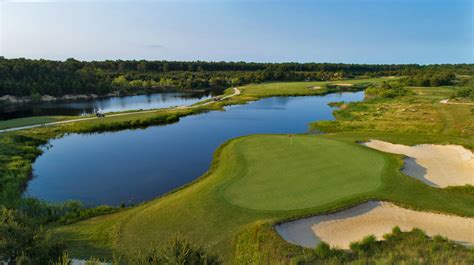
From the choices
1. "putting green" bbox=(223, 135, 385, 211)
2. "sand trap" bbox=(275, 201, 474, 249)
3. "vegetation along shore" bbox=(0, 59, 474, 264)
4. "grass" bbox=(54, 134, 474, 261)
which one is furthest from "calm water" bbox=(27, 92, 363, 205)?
"sand trap" bbox=(275, 201, 474, 249)

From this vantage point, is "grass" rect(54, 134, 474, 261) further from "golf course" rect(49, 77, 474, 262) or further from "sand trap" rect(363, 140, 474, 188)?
"sand trap" rect(363, 140, 474, 188)

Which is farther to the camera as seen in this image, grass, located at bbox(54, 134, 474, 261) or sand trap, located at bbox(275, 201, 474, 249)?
grass, located at bbox(54, 134, 474, 261)

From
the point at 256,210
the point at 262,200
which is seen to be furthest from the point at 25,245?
the point at 262,200

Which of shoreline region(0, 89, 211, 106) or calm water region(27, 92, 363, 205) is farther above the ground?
shoreline region(0, 89, 211, 106)

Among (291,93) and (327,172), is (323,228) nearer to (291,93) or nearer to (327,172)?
(327,172)

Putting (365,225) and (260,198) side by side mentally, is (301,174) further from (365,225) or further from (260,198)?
(365,225)

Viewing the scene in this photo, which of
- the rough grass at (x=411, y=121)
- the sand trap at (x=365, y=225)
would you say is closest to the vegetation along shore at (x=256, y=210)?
the sand trap at (x=365, y=225)

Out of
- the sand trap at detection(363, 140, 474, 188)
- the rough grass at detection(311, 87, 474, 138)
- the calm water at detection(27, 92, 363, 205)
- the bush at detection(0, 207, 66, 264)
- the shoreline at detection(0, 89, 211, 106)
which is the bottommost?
the calm water at detection(27, 92, 363, 205)
